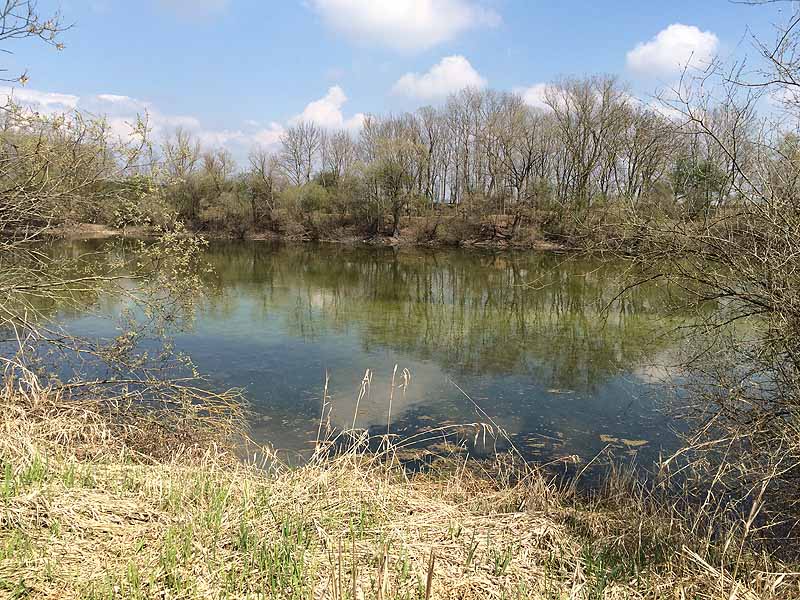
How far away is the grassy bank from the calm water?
285 cm

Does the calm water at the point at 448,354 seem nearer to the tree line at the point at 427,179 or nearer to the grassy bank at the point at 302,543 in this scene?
the grassy bank at the point at 302,543

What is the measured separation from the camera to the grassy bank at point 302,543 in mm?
2689

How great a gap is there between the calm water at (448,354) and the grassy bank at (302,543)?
2.85 meters

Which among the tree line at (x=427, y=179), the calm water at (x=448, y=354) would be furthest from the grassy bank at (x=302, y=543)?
the tree line at (x=427, y=179)

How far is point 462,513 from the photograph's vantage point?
13.4 feet

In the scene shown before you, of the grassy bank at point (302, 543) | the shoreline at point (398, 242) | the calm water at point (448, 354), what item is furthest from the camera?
the shoreline at point (398, 242)

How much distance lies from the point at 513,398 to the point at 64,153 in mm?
7413

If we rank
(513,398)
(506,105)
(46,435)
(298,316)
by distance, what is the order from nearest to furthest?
(46,435), (513,398), (298,316), (506,105)

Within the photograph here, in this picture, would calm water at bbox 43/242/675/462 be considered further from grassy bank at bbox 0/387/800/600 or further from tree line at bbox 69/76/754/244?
tree line at bbox 69/76/754/244

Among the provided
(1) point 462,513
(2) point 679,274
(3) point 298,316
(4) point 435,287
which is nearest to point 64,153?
(1) point 462,513

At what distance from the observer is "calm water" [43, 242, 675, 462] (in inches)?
317

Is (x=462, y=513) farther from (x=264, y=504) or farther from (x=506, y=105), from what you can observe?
(x=506, y=105)

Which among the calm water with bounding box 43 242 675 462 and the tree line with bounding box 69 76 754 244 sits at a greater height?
the tree line with bounding box 69 76 754 244

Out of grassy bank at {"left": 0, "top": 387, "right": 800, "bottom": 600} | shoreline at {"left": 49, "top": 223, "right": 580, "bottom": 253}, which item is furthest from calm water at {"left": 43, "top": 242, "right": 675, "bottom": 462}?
shoreline at {"left": 49, "top": 223, "right": 580, "bottom": 253}
